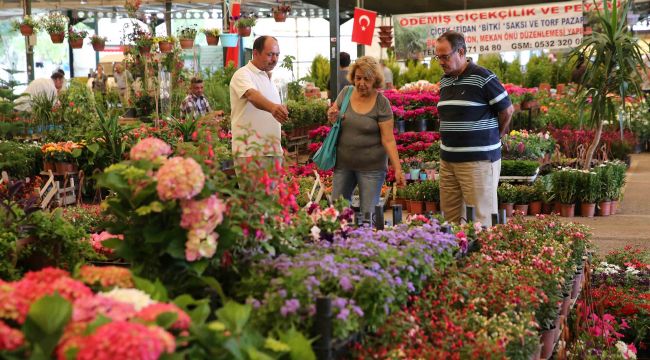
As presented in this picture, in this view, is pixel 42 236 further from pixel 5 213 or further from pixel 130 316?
pixel 130 316

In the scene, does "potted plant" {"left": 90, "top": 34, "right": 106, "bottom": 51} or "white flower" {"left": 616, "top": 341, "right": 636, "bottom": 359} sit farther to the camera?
"potted plant" {"left": 90, "top": 34, "right": 106, "bottom": 51}

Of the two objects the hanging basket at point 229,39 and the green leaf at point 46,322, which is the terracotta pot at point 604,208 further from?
the green leaf at point 46,322

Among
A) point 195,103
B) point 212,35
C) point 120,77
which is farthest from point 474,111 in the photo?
point 120,77

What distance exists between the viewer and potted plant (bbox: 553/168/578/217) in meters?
9.11

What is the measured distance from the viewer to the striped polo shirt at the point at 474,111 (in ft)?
17.5

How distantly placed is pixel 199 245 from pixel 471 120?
329 cm

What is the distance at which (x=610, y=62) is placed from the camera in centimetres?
901

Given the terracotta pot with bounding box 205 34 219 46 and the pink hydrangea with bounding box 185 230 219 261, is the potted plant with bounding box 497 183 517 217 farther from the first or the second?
the pink hydrangea with bounding box 185 230 219 261

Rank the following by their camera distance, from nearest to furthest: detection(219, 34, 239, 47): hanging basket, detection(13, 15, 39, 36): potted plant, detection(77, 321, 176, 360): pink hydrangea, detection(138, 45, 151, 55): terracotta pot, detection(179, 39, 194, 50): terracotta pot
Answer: detection(77, 321, 176, 360): pink hydrangea → detection(138, 45, 151, 55): terracotta pot → detection(219, 34, 239, 47): hanging basket → detection(179, 39, 194, 50): terracotta pot → detection(13, 15, 39, 36): potted plant

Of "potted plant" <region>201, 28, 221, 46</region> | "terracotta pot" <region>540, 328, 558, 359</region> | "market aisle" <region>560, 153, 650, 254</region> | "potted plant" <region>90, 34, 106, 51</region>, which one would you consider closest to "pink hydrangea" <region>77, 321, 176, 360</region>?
"terracotta pot" <region>540, 328, 558, 359</region>

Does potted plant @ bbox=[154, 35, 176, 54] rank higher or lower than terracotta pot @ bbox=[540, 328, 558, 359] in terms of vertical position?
higher

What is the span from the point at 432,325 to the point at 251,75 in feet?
9.55

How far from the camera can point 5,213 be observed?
9.92ft

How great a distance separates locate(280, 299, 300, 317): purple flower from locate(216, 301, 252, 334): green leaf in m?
0.11
